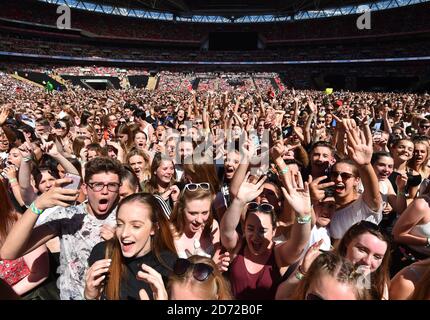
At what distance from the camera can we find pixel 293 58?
181ft

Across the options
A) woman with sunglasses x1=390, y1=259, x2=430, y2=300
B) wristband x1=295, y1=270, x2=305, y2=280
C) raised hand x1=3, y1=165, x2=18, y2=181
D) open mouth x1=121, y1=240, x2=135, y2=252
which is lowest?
woman with sunglasses x1=390, y1=259, x2=430, y2=300

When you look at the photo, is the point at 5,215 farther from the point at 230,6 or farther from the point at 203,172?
the point at 230,6

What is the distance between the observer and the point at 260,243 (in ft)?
8.05

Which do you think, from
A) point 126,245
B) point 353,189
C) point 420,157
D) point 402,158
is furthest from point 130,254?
point 420,157

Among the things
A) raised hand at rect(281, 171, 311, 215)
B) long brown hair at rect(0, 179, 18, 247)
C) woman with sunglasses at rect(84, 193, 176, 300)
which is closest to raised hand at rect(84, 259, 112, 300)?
woman with sunglasses at rect(84, 193, 176, 300)

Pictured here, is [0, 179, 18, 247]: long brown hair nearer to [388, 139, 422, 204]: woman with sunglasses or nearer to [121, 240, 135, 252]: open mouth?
[121, 240, 135, 252]: open mouth

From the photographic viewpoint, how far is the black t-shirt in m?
2.02

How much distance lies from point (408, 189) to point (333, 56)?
54.6 meters

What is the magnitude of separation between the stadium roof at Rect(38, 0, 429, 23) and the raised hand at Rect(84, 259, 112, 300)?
56370 mm

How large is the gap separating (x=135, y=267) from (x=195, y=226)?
74 centimetres

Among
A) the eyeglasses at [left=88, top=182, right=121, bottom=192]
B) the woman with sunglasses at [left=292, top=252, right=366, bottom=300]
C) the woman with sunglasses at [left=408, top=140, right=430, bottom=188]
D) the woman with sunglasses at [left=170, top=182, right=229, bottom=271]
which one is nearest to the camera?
the woman with sunglasses at [left=292, top=252, right=366, bottom=300]

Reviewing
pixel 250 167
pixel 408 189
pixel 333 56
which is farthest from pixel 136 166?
pixel 333 56

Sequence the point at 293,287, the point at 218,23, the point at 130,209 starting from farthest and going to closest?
the point at 218,23 → the point at 130,209 → the point at 293,287

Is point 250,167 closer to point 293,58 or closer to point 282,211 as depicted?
point 282,211
